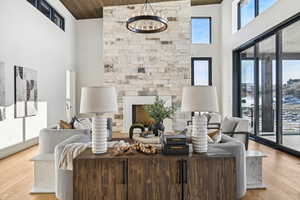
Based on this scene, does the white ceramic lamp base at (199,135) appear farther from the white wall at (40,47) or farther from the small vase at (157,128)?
the white wall at (40,47)

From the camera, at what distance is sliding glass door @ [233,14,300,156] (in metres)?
4.62

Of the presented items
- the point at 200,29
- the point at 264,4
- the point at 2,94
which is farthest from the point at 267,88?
the point at 2,94

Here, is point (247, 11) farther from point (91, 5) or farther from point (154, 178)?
point (154, 178)

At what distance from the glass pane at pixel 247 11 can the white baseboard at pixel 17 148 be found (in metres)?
7.15

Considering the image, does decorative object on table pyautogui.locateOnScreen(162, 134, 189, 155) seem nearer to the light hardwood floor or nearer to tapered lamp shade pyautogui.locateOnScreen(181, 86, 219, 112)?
tapered lamp shade pyautogui.locateOnScreen(181, 86, 219, 112)

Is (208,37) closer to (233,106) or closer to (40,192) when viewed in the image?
(233,106)

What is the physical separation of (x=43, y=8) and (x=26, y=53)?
5.93 feet

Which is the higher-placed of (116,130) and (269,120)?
(269,120)

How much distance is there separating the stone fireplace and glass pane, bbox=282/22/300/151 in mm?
3179

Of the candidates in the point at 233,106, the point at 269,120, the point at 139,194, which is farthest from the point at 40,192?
the point at 233,106

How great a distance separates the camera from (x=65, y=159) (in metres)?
2.22

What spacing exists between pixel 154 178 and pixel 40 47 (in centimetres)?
568

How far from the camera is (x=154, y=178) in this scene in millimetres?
2000

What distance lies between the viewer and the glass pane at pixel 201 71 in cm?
827
